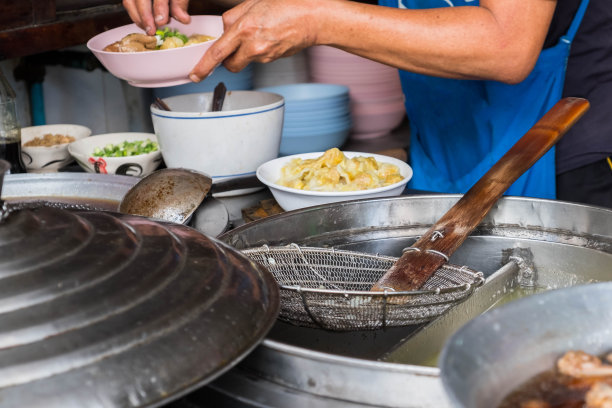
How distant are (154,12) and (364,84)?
147 centimetres

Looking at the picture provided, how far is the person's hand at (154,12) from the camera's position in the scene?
1.90 meters

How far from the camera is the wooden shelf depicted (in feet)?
8.39

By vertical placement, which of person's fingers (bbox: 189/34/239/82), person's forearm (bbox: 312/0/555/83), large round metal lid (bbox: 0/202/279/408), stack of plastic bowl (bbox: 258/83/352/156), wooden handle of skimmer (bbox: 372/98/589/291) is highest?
person's forearm (bbox: 312/0/555/83)

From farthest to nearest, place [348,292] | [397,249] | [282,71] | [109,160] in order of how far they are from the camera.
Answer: [282,71] → [109,160] → [397,249] → [348,292]

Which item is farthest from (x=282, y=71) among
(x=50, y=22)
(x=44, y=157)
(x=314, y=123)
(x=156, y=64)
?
(x=156, y=64)

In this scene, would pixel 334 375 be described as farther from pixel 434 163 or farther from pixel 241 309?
pixel 434 163

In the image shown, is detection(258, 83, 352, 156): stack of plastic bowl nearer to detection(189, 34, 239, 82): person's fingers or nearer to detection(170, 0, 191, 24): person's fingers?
detection(170, 0, 191, 24): person's fingers

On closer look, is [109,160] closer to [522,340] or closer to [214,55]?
[214,55]

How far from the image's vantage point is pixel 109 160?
6.87 ft

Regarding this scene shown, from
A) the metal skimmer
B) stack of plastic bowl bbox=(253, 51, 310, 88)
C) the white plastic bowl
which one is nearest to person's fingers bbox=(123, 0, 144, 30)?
the white plastic bowl

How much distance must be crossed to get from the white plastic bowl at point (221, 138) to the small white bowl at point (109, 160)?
0.33 ft

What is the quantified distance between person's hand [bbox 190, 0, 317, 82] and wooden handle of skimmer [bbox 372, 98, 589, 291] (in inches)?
18.6

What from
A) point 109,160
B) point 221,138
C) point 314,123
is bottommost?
point 314,123

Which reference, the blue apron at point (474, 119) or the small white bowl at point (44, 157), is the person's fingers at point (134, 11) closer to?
the small white bowl at point (44, 157)
